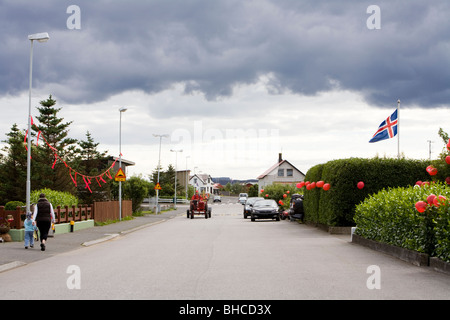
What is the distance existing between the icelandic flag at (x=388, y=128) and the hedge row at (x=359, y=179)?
2.28 meters

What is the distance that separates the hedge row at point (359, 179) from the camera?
872 inches

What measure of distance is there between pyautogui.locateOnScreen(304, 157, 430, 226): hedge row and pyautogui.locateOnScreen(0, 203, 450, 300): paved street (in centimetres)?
720

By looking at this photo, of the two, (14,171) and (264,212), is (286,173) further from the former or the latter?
(264,212)

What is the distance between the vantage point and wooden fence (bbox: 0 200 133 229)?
1853cm

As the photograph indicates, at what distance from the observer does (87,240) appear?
62.4 ft

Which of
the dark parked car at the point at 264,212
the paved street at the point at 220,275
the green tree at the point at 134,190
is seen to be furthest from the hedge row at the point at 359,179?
the green tree at the point at 134,190

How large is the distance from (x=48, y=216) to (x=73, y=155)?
48.0 meters

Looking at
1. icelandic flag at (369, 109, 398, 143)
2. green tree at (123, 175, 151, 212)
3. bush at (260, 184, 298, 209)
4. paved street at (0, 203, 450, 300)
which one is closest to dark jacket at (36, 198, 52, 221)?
paved street at (0, 203, 450, 300)

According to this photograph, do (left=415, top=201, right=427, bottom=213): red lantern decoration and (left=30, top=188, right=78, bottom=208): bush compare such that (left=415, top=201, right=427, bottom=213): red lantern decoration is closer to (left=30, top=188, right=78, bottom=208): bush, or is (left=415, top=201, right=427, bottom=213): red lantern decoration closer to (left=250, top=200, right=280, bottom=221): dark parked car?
(left=30, top=188, right=78, bottom=208): bush

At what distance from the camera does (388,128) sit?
24.7 metres

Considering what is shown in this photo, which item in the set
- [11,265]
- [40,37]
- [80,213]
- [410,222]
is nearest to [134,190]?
[80,213]

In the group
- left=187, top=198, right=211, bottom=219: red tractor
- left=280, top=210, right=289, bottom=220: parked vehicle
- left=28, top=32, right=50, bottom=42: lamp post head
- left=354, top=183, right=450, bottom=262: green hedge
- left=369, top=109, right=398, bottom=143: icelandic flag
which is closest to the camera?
left=354, top=183, right=450, bottom=262: green hedge

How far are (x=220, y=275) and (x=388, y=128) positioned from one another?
56.9 feet
